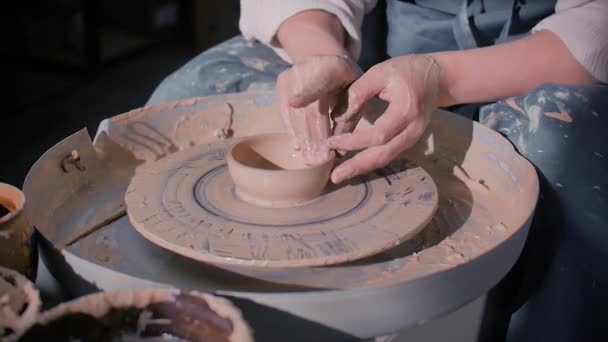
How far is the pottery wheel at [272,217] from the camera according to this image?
0.90 meters

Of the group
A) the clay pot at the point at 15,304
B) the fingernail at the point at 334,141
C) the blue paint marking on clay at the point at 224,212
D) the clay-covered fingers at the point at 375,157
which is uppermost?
the clay pot at the point at 15,304

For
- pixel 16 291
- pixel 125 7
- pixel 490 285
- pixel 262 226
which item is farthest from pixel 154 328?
pixel 125 7

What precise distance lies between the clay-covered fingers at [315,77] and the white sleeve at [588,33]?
1.45ft

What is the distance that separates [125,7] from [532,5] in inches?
132

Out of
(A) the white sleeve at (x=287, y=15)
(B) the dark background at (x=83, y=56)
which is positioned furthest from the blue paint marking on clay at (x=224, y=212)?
(B) the dark background at (x=83, y=56)

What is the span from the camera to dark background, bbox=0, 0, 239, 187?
285 cm

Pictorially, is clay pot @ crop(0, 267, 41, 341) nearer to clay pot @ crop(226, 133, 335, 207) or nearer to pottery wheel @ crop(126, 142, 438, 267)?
pottery wheel @ crop(126, 142, 438, 267)

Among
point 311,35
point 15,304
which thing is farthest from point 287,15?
point 15,304

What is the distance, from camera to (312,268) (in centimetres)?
96

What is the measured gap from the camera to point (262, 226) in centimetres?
99

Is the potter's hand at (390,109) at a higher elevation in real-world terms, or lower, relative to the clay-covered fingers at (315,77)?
lower

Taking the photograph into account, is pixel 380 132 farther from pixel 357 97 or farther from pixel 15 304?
pixel 15 304

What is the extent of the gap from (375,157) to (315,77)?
182 millimetres

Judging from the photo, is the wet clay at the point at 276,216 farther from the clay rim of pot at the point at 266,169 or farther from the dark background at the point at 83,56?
the dark background at the point at 83,56
